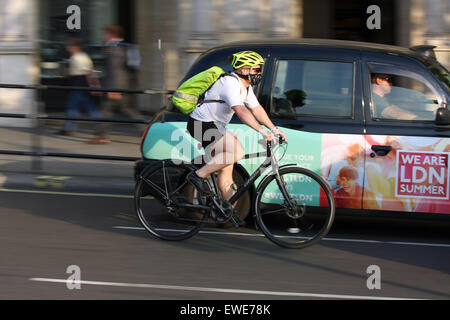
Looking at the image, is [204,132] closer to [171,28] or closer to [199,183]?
[199,183]

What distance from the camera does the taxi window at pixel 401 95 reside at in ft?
23.1

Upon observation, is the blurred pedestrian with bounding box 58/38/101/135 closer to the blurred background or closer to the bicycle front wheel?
the blurred background

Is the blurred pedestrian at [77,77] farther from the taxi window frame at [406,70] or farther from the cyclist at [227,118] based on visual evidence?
the taxi window frame at [406,70]

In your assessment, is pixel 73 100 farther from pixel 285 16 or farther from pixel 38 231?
pixel 38 231

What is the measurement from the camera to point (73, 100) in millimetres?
13000

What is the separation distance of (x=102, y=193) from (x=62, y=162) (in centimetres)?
160

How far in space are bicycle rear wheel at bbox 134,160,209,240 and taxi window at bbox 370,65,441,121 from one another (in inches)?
71.6

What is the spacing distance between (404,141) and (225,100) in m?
1.70

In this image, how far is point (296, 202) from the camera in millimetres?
6848

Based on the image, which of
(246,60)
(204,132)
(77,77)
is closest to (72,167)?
(77,77)

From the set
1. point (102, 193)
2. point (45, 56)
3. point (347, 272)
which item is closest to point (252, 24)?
point (45, 56)

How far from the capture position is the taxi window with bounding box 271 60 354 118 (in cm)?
718

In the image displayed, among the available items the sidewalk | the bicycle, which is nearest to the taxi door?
A: the bicycle

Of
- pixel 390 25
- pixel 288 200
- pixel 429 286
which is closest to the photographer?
pixel 429 286
